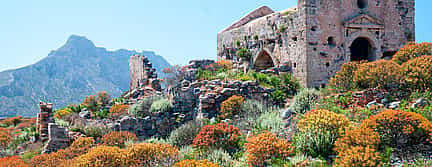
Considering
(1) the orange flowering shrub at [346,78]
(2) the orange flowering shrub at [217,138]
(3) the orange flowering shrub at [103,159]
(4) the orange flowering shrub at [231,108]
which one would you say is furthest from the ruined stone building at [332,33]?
(3) the orange flowering shrub at [103,159]

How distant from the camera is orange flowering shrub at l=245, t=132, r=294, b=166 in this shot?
712 centimetres

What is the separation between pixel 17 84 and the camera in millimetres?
47156

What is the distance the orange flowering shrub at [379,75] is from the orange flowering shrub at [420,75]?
1.01 ft

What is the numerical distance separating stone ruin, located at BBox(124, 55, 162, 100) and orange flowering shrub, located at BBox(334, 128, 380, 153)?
1365 centimetres

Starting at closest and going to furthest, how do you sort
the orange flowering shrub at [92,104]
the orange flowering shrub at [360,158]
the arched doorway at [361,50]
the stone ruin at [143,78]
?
the orange flowering shrub at [360,158] → the arched doorway at [361,50] → the orange flowering shrub at [92,104] → the stone ruin at [143,78]

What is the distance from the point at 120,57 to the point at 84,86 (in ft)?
65.6

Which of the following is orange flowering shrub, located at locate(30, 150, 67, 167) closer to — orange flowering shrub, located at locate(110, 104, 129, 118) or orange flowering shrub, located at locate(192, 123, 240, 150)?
orange flowering shrub, located at locate(192, 123, 240, 150)

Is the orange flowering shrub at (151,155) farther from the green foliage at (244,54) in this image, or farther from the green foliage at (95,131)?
the green foliage at (244,54)

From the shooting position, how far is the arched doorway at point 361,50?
57.4 feet

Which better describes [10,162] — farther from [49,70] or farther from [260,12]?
[49,70]

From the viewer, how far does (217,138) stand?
340 inches

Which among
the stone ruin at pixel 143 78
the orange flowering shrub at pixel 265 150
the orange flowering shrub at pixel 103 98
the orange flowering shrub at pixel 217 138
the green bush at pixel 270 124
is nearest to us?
the orange flowering shrub at pixel 265 150

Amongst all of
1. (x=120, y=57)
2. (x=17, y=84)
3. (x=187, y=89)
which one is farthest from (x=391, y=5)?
(x=120, y=57)

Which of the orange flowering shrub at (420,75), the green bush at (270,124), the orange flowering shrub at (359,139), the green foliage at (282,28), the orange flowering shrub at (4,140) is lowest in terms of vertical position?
the orange flowering shrub at (4,140)
